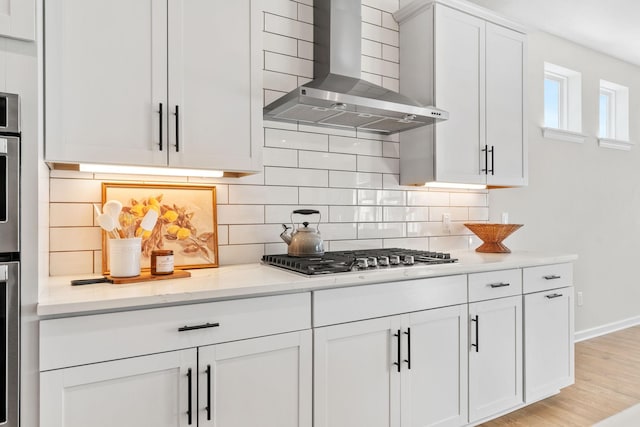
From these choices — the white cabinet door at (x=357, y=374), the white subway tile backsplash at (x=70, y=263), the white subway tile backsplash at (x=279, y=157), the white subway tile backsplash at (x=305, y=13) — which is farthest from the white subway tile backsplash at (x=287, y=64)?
the white cabinet door at (x=357, y=374)

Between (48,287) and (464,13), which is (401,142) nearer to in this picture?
(464,13)

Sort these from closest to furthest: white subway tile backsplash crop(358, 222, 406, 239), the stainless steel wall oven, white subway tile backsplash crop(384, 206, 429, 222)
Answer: the stainless steel wall oven
white subway tile backsplash crop(358, 222, 406, 239)
white subway tile backsplash crop(384, 206, 429, 222)

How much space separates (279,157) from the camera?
7.85 feet

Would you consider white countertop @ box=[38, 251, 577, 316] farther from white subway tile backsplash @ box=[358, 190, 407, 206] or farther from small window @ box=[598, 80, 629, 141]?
small window @ box=[598, 80, 629, 141]

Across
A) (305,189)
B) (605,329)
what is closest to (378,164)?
(305,189)

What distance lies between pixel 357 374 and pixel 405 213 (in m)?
1.28

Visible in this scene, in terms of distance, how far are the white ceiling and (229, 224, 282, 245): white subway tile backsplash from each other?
229cm

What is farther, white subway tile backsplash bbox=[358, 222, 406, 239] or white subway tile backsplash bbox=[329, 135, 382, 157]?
white subway tile backsplash bbox=[358, 222, 406, 239]

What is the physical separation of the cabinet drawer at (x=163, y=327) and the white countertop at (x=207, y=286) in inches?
1.3

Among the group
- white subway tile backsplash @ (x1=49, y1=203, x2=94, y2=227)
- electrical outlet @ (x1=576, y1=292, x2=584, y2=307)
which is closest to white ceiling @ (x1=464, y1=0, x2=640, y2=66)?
electrical outlet @ (x1=576, y1=292, x2=584, y2=307)

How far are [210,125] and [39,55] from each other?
0.65 m

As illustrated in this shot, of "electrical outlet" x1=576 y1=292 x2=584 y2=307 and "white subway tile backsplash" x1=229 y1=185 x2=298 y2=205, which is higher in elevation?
"white subway tile backsplash" x1=229 y1=185 x2=298 y2=205

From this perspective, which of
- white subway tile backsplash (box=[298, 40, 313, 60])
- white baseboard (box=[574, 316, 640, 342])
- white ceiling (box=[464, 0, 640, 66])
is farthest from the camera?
white baseboard (box=[574, 316, 640, 342])

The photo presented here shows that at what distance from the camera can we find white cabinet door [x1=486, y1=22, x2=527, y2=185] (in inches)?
111
